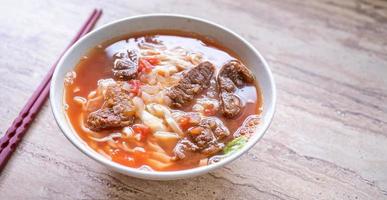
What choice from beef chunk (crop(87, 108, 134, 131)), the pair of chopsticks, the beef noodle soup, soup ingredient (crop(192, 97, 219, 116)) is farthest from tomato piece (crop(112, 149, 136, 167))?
the pair of chopsticks

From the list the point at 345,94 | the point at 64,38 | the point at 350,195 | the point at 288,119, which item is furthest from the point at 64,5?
the point at 350,195

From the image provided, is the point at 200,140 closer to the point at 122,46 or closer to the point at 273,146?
the point at 273,146

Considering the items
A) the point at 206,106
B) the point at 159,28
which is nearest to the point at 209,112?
the point at 206,106

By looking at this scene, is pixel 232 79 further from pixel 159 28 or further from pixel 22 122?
pixel 22 122

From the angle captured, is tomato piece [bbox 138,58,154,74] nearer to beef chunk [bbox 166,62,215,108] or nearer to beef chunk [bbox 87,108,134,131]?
beef chunk [bbox 166,62,215,108]

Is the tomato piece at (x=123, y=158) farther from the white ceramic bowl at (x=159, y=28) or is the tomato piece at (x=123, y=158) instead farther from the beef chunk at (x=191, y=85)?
the beef chunk at (x=191, y=85)

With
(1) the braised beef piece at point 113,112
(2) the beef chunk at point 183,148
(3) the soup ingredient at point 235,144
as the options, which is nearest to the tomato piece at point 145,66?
(1) the braised beef piece at point 113,112

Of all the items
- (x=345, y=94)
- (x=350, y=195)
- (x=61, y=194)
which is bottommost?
(x=61, y=194)
